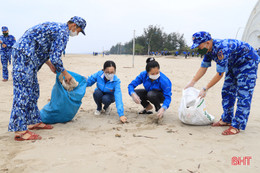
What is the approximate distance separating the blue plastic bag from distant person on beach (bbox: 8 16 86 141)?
0.33m

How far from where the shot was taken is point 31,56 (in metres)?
2.32

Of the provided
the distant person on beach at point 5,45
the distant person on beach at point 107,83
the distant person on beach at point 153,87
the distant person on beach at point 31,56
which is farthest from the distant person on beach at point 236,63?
the distant person on beach at point 5,45

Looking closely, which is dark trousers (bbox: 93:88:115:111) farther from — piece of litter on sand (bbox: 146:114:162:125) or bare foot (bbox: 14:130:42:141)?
bare foot (bbox: 14:130:42:141)

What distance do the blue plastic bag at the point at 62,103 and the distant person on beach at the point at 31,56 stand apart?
13.0 inches

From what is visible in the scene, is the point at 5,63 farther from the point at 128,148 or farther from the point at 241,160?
the point at 241,160

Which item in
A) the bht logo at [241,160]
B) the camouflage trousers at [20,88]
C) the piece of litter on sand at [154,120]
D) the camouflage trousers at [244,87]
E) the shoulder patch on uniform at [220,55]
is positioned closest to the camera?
the bht logo at [241,160]

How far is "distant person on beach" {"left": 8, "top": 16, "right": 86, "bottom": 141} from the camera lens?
229cm

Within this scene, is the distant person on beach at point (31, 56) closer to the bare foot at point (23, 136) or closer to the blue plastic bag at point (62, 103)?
the bare foot at point (23, 136)

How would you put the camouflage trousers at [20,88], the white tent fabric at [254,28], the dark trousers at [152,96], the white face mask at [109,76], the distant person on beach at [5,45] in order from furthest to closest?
1. the white tent fabric at [254,28]
2. the distant person on beach at [5,45]
3. the dark trousers at [152,96]
4. the white face mask at [109,76]
5. the camouflage trousers at [20,88]

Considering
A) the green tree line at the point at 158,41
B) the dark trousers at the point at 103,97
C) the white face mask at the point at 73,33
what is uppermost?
the green tree line at the point at 158,41

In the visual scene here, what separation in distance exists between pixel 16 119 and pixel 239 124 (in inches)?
109

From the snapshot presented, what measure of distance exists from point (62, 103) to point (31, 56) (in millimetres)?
767

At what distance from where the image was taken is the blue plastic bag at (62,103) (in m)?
2.76

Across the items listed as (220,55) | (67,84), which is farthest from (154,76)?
(67,84)
